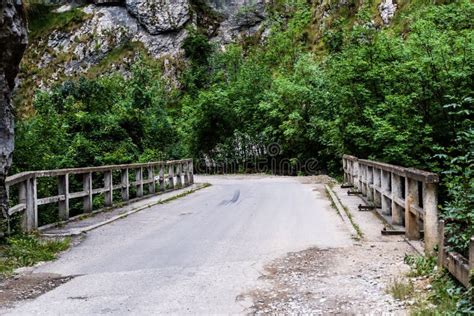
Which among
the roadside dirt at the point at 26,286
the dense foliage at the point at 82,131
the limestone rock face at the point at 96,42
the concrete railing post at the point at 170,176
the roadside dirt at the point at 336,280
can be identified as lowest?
the roadside dirt at the point at 26,286

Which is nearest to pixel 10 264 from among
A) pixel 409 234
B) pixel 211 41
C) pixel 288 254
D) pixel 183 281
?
pixel 183 281

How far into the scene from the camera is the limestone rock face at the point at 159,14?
198ft

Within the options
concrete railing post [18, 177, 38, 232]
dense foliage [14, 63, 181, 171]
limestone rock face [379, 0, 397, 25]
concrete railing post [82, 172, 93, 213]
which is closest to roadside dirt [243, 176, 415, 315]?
concrete railing post [18, 177, 38, 232]

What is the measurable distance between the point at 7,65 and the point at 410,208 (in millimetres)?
7207

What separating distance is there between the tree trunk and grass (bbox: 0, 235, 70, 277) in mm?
422

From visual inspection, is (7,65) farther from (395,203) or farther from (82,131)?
(82,131)

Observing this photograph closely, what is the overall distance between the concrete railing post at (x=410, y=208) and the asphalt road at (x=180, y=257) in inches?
40.0

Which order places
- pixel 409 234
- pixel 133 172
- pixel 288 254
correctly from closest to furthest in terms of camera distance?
pixel 288 254, pixel 409 234, pixel 133 172

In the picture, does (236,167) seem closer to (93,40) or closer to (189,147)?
(189,147)

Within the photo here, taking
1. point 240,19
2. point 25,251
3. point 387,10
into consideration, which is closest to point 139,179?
point 25,251

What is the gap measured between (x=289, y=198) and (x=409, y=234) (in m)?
8.02

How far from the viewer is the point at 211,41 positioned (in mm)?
61500

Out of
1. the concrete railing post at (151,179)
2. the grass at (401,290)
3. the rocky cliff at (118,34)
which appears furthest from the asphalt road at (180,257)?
the rocky cliff at (118,34)

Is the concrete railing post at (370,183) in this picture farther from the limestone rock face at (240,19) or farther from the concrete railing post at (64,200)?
the limestone rock face at (240,19)
